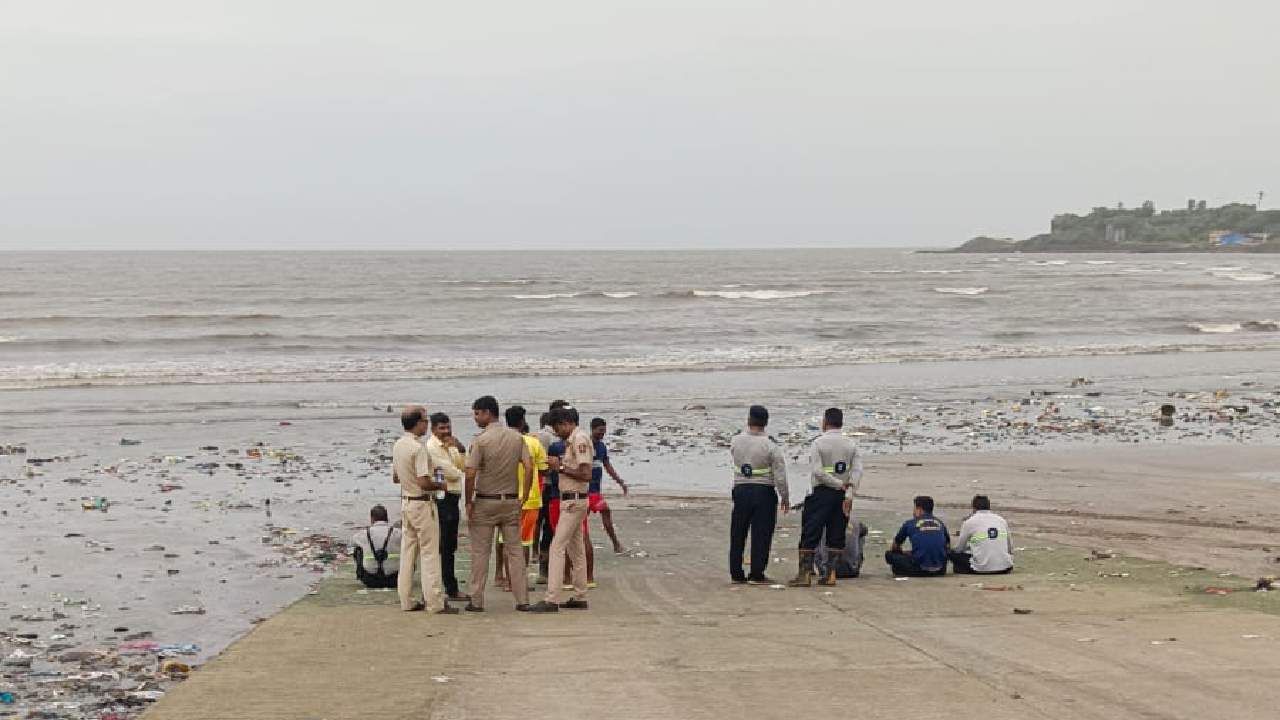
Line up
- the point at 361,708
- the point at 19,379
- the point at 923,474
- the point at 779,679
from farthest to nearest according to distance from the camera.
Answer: the point at 19,379
the point at 923,474
the point at 779,679
the point at 361,708

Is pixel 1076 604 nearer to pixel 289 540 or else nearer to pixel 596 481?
pixel 596 481

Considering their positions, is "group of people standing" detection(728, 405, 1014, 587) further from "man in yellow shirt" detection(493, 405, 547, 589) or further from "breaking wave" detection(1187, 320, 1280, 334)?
"breaking wave" detection(1187, 320, 1280, 334)

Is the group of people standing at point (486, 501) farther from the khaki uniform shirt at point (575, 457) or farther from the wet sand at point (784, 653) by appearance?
the wet sand at point (784, 653)

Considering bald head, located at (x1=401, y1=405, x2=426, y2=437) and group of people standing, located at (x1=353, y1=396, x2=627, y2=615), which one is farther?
group of people standing, located at (x1=353, y1=396, x2=627, y2=615)

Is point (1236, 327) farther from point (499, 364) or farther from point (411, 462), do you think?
point (411, 462)

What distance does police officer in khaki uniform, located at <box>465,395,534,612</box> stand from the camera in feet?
38.9

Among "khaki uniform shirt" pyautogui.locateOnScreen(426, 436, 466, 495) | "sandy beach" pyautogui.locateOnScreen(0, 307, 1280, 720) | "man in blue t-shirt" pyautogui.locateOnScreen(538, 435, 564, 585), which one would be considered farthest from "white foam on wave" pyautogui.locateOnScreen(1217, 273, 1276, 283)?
"khaki uniform shirt" pyautogui.locateOnScreen(426, 436, 466, 495)

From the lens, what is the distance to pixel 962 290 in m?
98.9

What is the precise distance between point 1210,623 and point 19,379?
123 feet

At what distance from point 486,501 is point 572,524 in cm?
79

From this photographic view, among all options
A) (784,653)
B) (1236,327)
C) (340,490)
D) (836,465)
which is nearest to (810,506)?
(836,465)

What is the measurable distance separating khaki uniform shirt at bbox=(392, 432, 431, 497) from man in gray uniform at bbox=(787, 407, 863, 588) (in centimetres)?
366

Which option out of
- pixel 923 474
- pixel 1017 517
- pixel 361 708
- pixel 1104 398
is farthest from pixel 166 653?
pixel 1104 398

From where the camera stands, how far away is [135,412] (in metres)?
31.8
